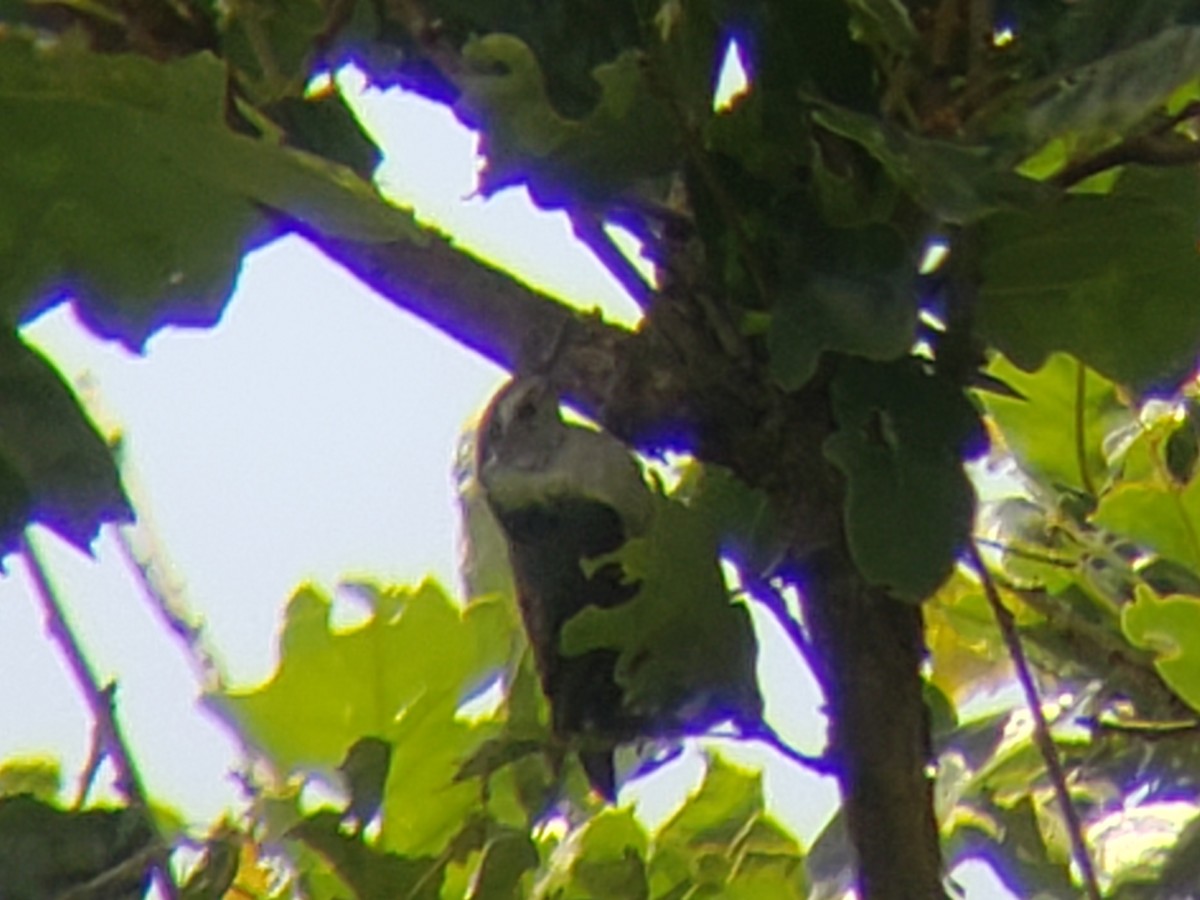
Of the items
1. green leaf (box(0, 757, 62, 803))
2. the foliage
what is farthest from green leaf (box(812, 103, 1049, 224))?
green leaf (box(0, 757, 62, 803))

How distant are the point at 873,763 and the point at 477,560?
0.26m

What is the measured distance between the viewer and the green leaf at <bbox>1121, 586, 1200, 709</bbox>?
20.7 inches

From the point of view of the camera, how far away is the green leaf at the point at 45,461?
42 cm

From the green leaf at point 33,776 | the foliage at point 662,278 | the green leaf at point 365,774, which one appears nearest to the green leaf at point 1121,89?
the foliage at point 662,278

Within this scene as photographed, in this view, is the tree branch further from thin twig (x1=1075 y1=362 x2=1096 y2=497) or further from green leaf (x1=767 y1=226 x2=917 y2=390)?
thin twig (x1=1075 y1=362 x2=1096 y2=497)

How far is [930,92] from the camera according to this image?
45 cm

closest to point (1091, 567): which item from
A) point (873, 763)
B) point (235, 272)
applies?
point (873, 763)

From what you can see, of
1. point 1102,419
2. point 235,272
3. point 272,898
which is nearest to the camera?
point 235,272

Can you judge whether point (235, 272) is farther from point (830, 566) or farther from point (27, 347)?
point (830, 566)

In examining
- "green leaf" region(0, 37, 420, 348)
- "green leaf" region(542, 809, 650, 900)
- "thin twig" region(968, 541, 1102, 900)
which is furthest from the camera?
"green leaf" region(542, 809, 650, 900)

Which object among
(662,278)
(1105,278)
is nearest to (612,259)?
(662,278)

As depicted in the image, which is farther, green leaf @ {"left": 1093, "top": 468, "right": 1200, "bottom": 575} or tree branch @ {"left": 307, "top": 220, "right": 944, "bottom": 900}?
green leaf @ {"left": 1093, "top": 468, "right": 1200, "bottom": 575}

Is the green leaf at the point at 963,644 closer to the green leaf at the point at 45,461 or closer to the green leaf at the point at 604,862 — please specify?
the green leaf at the point at 604,862

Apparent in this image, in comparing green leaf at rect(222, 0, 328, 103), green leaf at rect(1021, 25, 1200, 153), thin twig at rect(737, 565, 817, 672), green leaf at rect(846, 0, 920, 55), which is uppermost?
green leaf at rect(222, 0, 328, 103)
